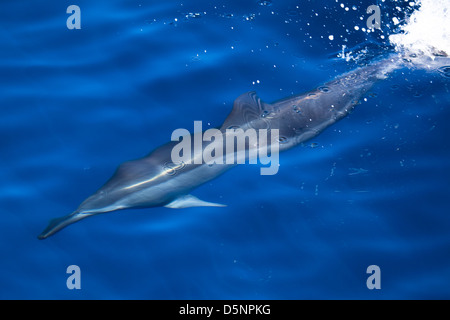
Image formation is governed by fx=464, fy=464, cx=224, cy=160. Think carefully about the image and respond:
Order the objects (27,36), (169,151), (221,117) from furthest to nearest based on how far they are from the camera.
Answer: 1. (27,36)
2. (221,117)
3. (169,151)

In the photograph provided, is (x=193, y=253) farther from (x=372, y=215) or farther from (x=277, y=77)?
(x=277, y=77)

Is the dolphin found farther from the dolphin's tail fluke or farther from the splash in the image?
the splash

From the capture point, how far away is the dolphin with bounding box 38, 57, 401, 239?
6023 mm

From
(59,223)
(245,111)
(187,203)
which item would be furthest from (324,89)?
(59,223)

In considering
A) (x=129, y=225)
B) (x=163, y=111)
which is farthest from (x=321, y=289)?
(x=163, y=111)

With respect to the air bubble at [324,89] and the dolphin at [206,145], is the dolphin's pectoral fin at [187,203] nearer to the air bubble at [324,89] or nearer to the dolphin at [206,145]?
the dolphin at [206,145]

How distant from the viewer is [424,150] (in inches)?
269

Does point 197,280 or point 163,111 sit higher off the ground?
point 163,111

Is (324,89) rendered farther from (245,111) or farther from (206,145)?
(206,145)

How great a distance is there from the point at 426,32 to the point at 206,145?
15.7 ft

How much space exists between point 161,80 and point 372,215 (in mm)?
4214

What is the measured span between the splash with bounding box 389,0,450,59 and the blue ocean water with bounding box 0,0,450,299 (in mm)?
476

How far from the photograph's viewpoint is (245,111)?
659 cm

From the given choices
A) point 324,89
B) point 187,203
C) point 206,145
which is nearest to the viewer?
point 187,203
